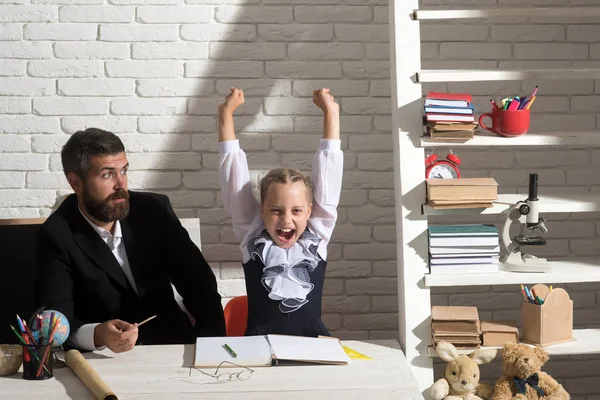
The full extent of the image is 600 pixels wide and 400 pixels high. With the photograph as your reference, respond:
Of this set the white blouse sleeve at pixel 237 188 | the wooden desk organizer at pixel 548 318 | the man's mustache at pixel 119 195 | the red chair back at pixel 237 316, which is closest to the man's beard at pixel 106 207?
the man's mustache at pixel 119 195

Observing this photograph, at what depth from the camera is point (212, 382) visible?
2398mm

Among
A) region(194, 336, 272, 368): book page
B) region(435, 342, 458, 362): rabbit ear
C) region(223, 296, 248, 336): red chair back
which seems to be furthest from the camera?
region(223, 296, 248, 336): red chair back

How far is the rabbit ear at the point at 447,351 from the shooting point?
276 centimetres

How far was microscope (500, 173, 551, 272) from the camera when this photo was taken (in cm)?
281

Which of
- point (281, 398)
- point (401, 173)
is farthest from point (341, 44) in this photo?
point (281, 398)

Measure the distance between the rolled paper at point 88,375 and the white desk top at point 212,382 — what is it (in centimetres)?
3

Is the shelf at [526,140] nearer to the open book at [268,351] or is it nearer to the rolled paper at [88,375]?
the open book at [268,351]

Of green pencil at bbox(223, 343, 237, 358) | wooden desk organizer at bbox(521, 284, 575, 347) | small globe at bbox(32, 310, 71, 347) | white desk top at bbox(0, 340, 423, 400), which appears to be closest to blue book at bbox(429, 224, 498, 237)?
wooden desk organizer at bbox(521, 284, 575, 347)

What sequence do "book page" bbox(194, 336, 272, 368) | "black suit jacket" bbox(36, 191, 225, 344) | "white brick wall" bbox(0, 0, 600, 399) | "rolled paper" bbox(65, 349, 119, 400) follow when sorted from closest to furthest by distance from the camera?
1. "rolled paper" bbox(65, 349, 119, 400)
2. "book page" bbox(194, 336, 272, 368)
3. "black suit jacket" bbox(36, 191, 225, 344)
4. "white brick wall" bbox(0, 0, 600, 399)

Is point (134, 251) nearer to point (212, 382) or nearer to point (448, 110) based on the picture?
point (212, 382)

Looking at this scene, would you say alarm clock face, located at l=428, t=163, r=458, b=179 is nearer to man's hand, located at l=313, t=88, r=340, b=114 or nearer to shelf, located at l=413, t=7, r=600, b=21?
man's hand, located at l=313, t=88, r=340, b=114

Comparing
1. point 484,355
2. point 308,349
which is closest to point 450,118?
point 484,355

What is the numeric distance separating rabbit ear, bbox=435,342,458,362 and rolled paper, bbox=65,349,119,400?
1.11 m

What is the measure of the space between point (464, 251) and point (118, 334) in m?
1.22
